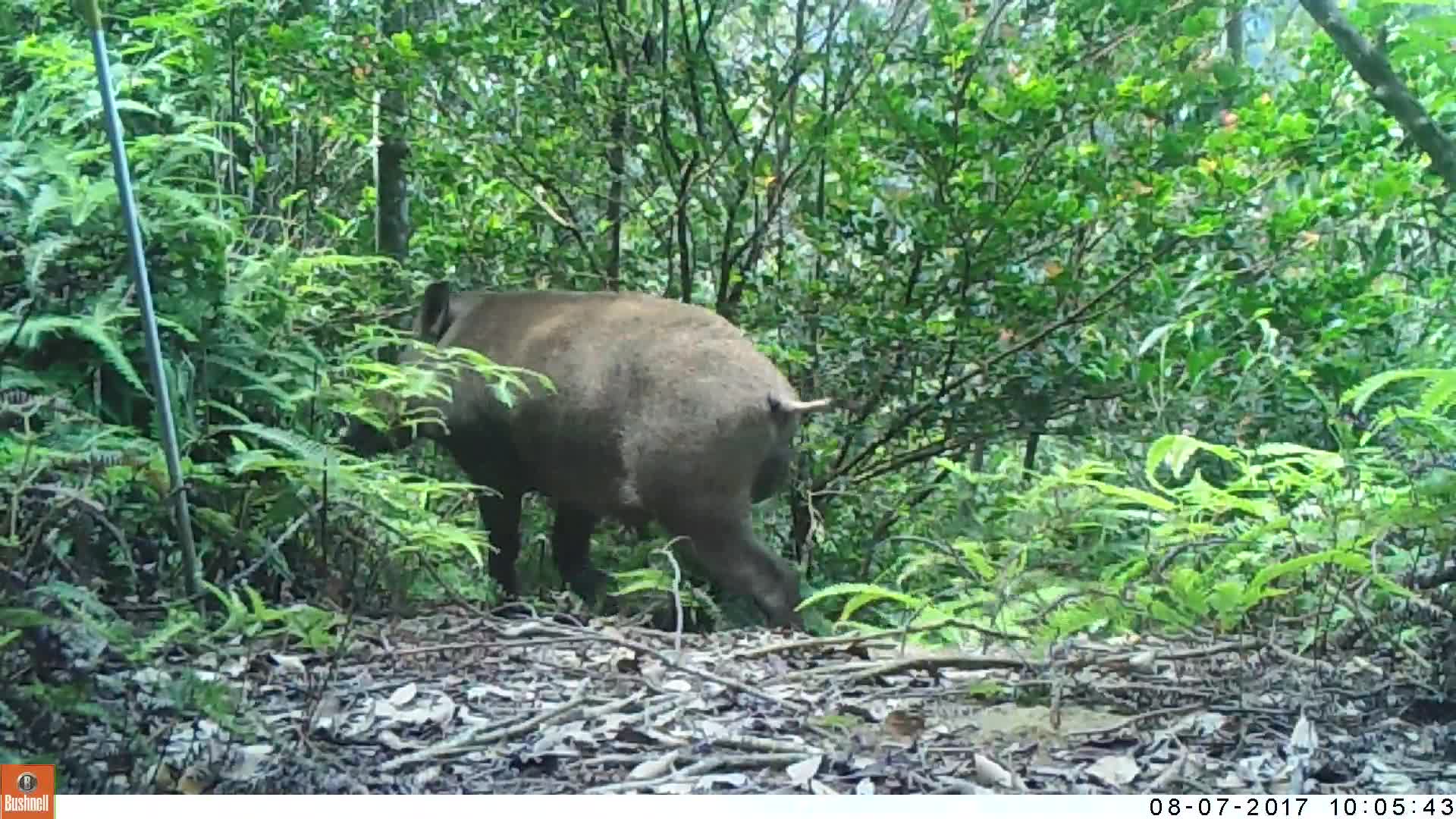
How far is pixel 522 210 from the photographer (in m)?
2.83

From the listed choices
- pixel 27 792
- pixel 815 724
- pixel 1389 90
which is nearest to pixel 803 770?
pixel 815 724

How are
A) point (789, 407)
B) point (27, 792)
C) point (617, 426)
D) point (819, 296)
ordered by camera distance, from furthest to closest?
point (819, 296), point (617, 426), point (789, 407), point (27, 792)

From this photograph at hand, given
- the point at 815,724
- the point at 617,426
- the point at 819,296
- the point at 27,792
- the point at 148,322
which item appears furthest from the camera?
the point at 819,296

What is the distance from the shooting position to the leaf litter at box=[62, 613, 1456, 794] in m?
1.60

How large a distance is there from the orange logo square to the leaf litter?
0.09 metres

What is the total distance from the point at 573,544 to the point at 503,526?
140 mm

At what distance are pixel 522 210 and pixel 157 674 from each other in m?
1.43

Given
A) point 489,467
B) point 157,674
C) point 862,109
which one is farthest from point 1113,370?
point 157,674

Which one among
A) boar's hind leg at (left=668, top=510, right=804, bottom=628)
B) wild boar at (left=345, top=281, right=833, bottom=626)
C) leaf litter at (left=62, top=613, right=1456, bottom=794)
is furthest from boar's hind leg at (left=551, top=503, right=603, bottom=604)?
leaf litter at (left=62, top=613, right=1456, bottom=794)

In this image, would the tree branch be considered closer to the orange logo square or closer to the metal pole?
the metal pole

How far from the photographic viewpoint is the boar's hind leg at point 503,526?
2.62 m

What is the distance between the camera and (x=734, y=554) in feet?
8.42

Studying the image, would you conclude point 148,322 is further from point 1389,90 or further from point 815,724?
point 1389,90
